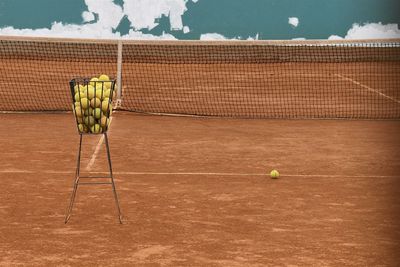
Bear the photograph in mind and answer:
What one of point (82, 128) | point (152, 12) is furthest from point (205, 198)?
point (152, 12)

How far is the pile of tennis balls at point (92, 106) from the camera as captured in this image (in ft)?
20.4

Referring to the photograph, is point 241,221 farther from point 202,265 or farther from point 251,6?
point 251,6

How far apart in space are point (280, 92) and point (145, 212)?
12.2 meters

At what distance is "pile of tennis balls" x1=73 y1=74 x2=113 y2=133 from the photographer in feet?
20.4

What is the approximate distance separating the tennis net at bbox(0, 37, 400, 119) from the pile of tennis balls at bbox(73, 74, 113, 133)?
8.17m

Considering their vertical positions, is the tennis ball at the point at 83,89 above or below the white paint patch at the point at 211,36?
below

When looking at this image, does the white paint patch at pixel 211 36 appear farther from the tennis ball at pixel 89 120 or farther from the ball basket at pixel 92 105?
the tennis ball at pixel 89 120

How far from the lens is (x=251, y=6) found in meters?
25.4

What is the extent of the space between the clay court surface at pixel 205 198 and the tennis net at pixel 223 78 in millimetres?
2933

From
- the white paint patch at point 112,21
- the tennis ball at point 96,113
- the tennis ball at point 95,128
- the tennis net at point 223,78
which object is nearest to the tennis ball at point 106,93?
the tennis ball at point 96,113

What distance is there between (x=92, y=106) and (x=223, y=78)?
54.2 feet

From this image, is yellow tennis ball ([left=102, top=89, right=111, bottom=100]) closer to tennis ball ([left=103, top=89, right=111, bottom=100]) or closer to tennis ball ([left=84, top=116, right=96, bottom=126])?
tennis ball ([left=103, top=89, right=111, bottom=100])

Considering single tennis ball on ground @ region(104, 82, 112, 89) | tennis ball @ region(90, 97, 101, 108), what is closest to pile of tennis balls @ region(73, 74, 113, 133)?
tennis ball @ region(90, 97, 101, 108)

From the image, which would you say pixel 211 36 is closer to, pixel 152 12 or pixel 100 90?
pixel 152 12
